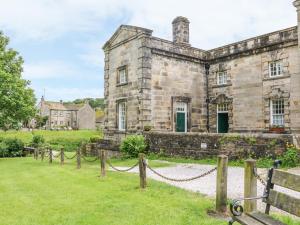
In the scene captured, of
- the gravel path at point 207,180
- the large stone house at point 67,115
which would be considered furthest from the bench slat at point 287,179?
the large stone house at point 67,115

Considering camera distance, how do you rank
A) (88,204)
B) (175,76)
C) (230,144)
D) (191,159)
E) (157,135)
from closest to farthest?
(88,204) → (230,144) → (191,159) → (157,135) → (175,76)

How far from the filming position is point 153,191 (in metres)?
9.22

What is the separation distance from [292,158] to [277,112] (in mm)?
7775

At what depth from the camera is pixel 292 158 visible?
13.0 meters

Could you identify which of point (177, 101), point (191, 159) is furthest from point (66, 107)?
point (191, 159)

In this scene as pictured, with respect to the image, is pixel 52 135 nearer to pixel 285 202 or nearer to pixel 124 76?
pixel 124 76

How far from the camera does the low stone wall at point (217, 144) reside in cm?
1405

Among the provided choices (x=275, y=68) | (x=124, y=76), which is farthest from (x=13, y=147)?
(x=275, y=68)

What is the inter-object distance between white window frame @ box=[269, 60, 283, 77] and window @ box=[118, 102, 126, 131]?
992 centimetres

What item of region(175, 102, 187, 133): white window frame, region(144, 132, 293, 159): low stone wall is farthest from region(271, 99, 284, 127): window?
region(144, 132, 293, 159): low stone wall

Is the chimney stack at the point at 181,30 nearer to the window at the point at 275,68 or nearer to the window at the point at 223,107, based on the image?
the window at the point at 223,107

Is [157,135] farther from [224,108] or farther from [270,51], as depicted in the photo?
[270,51]

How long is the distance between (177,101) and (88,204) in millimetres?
15269

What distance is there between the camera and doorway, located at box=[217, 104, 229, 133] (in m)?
23.5
